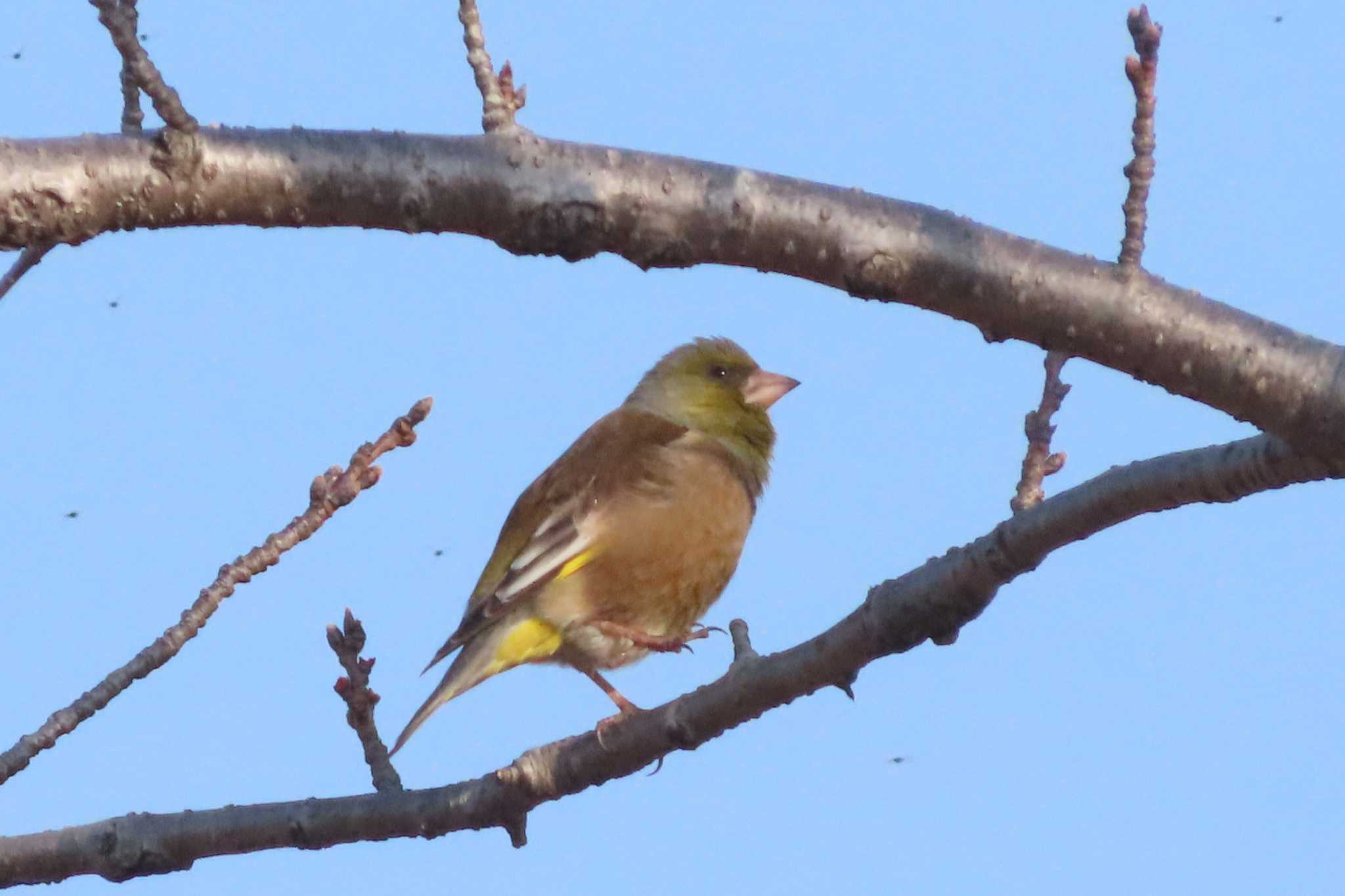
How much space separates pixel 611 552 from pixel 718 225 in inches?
141

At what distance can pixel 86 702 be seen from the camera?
3.82 m

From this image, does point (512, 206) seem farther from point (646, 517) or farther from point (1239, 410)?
point (646, 517)

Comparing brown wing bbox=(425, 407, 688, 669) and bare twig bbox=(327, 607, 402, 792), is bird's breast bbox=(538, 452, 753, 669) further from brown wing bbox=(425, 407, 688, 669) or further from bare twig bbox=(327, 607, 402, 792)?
bare twig bbox=(327, 607, 402, 792)

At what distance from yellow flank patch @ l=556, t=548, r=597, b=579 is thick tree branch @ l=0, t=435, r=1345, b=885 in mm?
2232

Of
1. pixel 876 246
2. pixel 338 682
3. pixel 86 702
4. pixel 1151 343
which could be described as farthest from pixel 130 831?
pixel 1151 343

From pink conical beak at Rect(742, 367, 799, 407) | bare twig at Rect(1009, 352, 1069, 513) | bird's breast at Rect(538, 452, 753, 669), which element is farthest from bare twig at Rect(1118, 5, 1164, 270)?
pink conical beak at Rect(742, 367, 799, 407)

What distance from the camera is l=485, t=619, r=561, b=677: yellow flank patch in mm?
5957

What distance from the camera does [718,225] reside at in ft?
8.88

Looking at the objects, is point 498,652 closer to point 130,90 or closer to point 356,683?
point 356,683

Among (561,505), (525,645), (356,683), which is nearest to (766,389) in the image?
(561,505)

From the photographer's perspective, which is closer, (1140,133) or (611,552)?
(1140,133)

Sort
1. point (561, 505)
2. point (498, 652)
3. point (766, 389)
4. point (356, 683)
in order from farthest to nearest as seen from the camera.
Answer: point (766, 389) < point (561, 505) < point (498, 652) < point (356, 683)

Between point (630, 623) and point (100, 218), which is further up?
point (630, 623)

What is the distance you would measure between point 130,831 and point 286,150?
6.29ft
